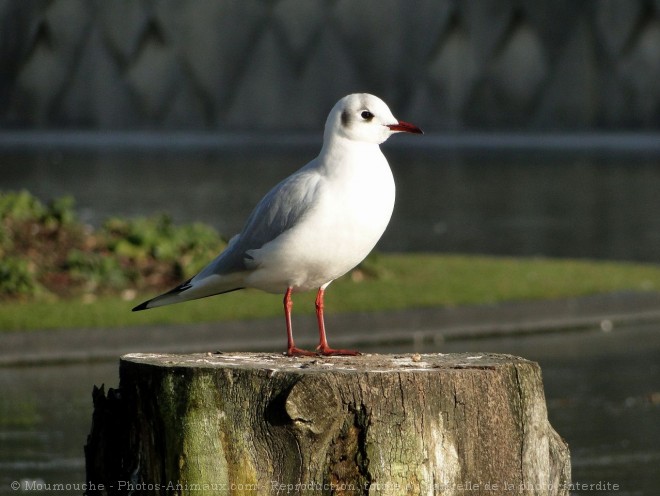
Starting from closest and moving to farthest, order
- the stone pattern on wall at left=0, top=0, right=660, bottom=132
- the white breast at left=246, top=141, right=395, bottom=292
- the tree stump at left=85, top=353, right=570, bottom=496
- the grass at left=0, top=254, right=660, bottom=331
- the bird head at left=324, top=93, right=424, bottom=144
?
the tree stump at left=85, top=353, right=570, bottom=496
the white breast at left=246, top=141, right=395, bottom=292
the bird head at left=324, top=93, right=424, bottom=144
the grass at left=0, top=254, right=660, bottom=331
the stone pattern on wall at left=0, top=0, right=660, bottom=132

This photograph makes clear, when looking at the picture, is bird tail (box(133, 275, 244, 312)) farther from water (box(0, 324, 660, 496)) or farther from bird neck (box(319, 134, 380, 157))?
water (box(0, 324, 660, 496))

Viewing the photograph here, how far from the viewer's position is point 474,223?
1506 centimetres

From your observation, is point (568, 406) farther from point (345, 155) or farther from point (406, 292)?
point (345, 155)

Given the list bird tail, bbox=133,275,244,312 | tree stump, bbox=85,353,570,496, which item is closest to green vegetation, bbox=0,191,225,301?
bird tail, bbox=133,275,244,312

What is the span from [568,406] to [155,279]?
10.6 ft

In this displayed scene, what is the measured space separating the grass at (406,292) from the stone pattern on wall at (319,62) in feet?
32.0

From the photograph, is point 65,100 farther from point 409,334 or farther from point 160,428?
point 160,428

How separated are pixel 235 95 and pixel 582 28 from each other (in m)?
4.82

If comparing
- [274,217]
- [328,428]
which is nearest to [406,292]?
[274,217]

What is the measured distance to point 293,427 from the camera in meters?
4.14

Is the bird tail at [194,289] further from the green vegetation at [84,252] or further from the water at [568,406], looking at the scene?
the green vegetation at [84,252]

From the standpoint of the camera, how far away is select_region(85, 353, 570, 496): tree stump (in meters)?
4.16

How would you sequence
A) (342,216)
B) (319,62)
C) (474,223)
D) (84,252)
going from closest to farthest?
(342,216)
(84,252)
(474,223)
(319,62)

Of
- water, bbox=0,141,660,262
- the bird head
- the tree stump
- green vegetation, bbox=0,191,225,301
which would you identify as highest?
water, bbox=0,141,660,262
